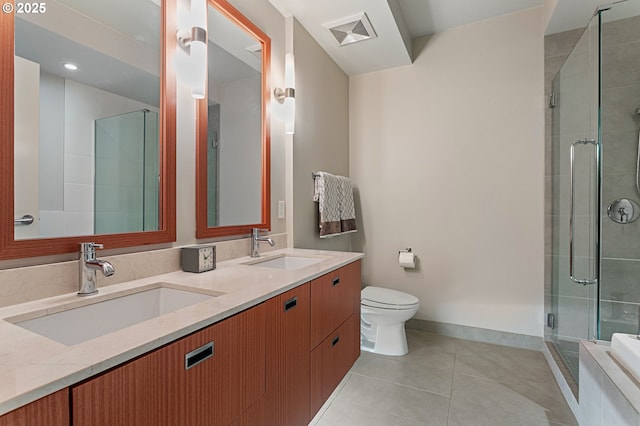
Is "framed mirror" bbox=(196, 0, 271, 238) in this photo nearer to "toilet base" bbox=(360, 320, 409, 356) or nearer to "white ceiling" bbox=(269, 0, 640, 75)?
"white ceiling" bbox=(269, 0, 640, 75)

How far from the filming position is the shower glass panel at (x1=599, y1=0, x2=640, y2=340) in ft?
5.92

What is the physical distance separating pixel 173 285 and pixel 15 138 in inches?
23.8

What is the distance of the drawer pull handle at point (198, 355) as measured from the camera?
70 cm

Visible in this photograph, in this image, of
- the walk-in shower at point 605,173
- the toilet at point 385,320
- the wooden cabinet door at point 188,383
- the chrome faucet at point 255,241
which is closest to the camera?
the wooden cabinet door at point 188,383

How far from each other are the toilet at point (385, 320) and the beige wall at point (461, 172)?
493 mm

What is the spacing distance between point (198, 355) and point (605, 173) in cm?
236

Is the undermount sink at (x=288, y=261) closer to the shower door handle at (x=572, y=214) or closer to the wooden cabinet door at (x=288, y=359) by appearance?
the wooden cabinet door at (x=288, y=359)

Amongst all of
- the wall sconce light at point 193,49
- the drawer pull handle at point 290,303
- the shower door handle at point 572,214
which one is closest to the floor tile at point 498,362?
the shower door handle at point 572,214

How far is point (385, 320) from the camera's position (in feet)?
7.16

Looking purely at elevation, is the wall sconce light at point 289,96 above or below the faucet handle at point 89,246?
above

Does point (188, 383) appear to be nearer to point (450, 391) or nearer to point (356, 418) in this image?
point (356, 418)

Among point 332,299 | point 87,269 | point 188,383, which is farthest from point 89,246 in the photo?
point 332,299

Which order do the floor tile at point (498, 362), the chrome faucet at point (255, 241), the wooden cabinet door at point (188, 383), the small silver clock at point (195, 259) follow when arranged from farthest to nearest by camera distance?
1. the floor tile at point (498, 362)
2. the chrome faucet at point (255, 241)
3. the small silver clock at point (195, 259)
4. the wooden cabinet door at point (188, 383)

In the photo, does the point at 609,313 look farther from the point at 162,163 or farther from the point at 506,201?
the point at 162,163
